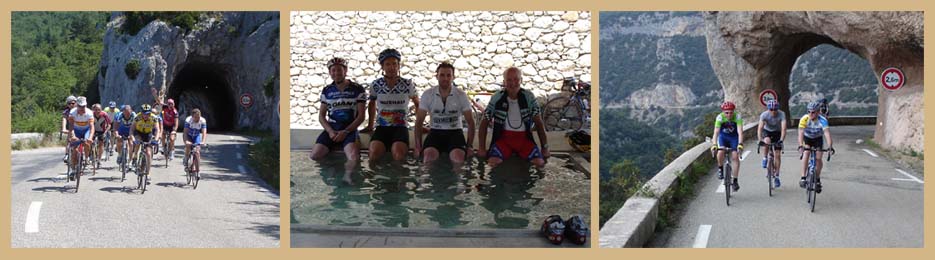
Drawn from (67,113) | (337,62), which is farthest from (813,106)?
(67,113)

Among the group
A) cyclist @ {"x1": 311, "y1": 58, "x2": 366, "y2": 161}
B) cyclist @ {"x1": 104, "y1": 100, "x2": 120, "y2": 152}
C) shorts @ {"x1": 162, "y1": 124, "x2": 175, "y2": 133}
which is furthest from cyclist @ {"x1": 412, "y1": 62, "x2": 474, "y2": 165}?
shorts @ {"x1": 162, "y1": 124, "x2": 175, "y2": 133}

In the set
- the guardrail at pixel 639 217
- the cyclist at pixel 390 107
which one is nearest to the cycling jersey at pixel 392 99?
the cyclist at pixel 390 107

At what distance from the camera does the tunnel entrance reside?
22.5ft

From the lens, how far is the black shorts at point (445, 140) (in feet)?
11.4

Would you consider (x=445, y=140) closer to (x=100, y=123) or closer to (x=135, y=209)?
(x=135, y=209)

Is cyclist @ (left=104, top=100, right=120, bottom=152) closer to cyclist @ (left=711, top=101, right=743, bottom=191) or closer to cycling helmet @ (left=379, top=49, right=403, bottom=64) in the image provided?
cycling helmet @ (left=379, top=49, right=403, bottom=64)

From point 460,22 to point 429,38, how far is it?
19 cm

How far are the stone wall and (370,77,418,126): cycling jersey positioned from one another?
57 millimetres

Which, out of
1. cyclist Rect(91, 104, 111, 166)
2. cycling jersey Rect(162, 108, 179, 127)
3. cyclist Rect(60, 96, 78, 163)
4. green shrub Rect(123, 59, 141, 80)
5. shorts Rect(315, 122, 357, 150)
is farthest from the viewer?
cycling jersey Rect(162, 108, 179, 127)

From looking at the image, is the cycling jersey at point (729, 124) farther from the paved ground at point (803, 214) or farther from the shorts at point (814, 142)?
the shorts at point (814, 142)

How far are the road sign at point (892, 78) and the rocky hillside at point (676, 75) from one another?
2407 millimetres

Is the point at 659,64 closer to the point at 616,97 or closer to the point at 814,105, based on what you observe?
the point at 616,97

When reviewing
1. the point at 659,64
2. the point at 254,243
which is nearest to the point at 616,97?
the point at 659,64

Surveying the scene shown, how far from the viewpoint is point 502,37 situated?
362cm
